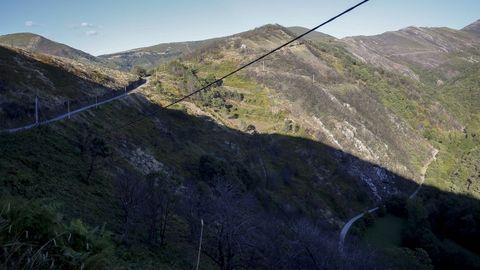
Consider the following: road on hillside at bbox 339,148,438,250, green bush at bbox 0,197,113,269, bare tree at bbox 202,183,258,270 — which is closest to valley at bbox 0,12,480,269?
green bush at bbox 0,197,113,269

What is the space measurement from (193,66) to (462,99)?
131 metres

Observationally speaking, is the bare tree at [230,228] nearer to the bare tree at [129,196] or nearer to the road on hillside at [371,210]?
the bare tree at [129,196]

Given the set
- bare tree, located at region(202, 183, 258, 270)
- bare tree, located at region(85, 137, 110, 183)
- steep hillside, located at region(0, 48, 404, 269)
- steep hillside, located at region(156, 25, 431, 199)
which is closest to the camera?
bare tree, located at region(202, 183, 258, 270)

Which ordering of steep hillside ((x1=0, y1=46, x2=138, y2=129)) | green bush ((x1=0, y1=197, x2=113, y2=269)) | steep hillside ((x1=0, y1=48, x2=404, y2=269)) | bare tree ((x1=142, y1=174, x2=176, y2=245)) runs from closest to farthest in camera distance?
green bush ((x1=0, y1=197, x2=113, y2=269)), steep hillside ((x1=0, y1=48, x2=404, y2=269)), bare tree ((x1=142, y1=174, x2=176, y2=245)), steep hillside ((x1=0, y1=46, x2=138, y2=129))

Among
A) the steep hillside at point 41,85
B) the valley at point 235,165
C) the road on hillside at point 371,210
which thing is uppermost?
the steep hillside at point 41,85

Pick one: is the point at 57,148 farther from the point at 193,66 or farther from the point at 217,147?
the point at 193,66

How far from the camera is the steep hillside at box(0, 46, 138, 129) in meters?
39.6

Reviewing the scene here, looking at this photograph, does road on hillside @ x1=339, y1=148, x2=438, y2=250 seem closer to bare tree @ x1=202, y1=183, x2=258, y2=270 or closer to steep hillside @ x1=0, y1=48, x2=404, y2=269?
steep hillside @ x1=0, y1=48, x2=404, y2=269

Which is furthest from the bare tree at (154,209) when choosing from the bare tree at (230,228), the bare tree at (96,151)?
the bare tree at (96,151)

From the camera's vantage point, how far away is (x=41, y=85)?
5066 centimetres

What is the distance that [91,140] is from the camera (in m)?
38.9

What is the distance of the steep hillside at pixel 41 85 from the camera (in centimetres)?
3956

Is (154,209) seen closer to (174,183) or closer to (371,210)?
(174,183)

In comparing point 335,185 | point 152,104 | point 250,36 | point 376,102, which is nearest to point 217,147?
point 152,104
